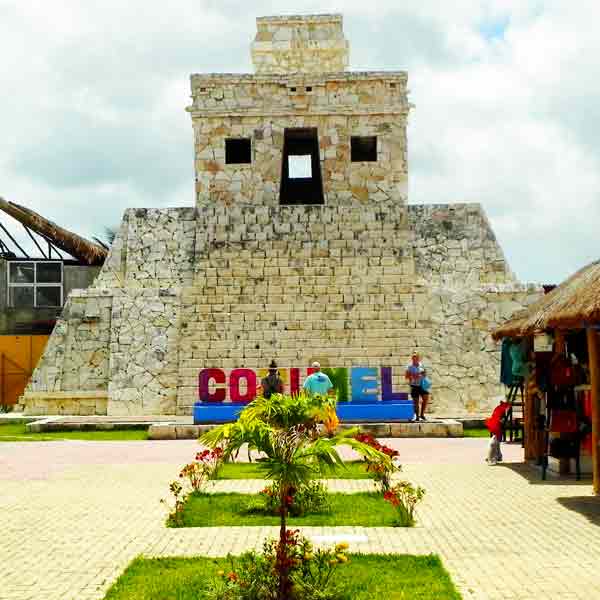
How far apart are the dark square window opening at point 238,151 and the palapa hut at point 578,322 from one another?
51.3 ft

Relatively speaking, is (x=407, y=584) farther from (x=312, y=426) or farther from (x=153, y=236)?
(x=153, y=236)

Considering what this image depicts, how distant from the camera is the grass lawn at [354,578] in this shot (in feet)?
19.7

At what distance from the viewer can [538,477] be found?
463 inches

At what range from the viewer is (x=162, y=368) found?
74.3ft

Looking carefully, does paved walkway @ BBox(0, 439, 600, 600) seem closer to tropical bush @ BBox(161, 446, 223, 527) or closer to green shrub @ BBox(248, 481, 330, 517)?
tropical bush @ BBox(161, 446, 223, 527)

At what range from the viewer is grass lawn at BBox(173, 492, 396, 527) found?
869cm

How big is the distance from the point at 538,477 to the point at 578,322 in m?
2.80

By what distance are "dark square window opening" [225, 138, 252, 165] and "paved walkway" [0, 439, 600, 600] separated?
51.6 feet

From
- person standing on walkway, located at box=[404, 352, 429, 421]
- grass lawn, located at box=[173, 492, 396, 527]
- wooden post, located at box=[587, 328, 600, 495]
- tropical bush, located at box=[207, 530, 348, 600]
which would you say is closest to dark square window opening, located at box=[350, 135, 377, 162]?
person standing on walkway, located at box=[404, 352, 429, 421]

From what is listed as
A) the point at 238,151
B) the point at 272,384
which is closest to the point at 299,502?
the point at 272,384

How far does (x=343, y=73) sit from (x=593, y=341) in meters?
18.3

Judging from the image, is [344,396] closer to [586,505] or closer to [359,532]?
[586,505]

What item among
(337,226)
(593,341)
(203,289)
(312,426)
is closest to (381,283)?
(337,226)

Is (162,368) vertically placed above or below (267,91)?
below
